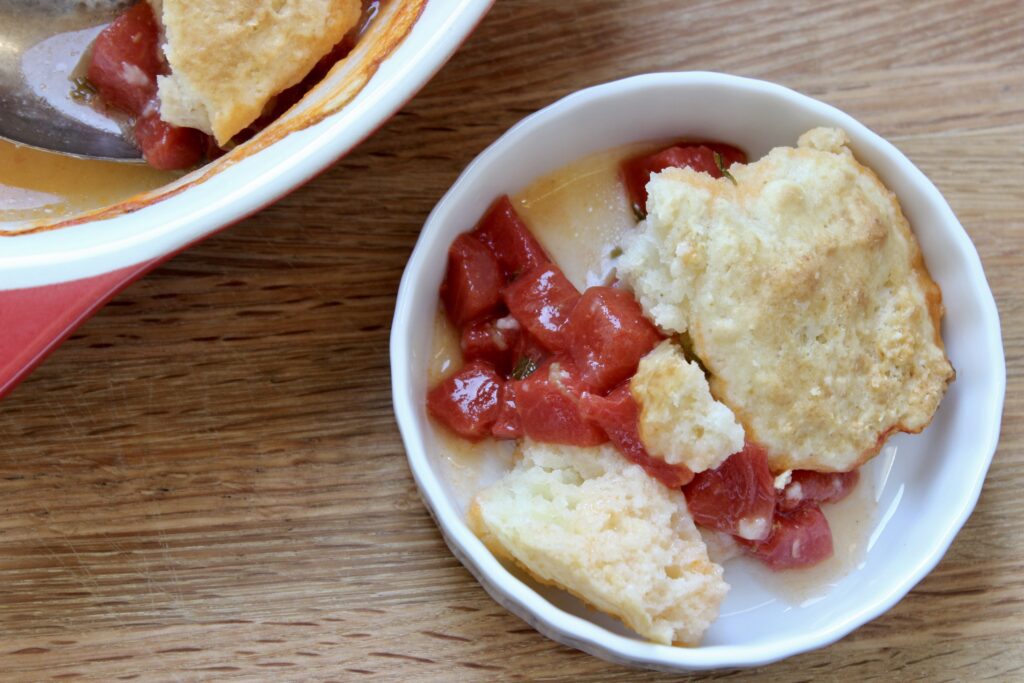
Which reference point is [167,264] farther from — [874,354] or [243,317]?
[874,354]

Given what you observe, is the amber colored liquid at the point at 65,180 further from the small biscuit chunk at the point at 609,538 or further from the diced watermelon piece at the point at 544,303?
the small biscuit chunk at the point at 609,538

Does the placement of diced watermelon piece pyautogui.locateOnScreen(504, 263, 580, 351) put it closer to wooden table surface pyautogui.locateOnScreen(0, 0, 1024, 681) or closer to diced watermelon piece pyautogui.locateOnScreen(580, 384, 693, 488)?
diced watermelon piece pyautogui.locateOnScreen(580, 384, 693, 488)

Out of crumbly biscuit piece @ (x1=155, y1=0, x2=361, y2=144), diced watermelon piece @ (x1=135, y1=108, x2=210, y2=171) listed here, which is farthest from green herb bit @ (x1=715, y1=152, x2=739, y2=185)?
diced watermelon piece @ (x1=135, y1=108, x2=210, y2=171)

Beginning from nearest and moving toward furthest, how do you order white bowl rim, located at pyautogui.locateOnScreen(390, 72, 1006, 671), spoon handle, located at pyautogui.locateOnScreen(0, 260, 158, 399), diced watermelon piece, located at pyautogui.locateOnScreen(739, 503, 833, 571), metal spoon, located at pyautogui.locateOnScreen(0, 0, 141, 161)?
spoon handle, located at pyautogui.locateOnScreen(0, 260, 158, 399) → white bowl rim, located at pyautogui.locateOnScreen(390, 72, 1006, 671) → diced watermelon piece, located at pyautogui.locateOnScreen(739, 503, 833, 571) → metal spoon, located at pyautogui.locateOnScreen(0, 0, 141, 161)

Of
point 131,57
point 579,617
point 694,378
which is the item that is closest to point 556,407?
point 694,378

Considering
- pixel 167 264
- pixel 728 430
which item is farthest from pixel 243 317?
pixel 728 430
